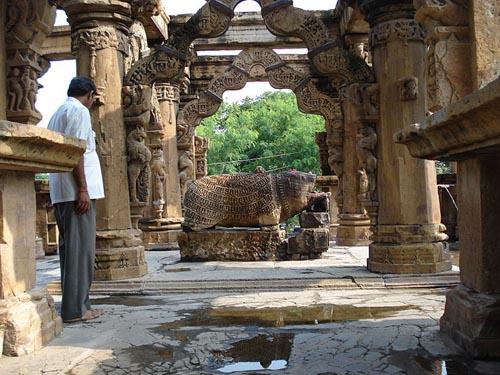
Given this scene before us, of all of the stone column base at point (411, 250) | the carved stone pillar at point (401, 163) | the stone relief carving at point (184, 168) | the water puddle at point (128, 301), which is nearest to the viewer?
the water puddle at point (128, 301)

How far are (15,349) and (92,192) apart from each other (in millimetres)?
1382

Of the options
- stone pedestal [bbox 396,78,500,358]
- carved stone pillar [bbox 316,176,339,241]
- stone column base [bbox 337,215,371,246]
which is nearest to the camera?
stone pedestal [bbox 396,78,500,358]

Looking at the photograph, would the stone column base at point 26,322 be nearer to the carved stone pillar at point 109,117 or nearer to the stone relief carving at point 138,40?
the carved stone pillar at point 109,117

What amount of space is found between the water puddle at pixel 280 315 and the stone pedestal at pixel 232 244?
10.4 ft

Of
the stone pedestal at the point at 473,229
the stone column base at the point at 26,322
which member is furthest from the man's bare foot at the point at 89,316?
the stone pedestal at the point at 473,229

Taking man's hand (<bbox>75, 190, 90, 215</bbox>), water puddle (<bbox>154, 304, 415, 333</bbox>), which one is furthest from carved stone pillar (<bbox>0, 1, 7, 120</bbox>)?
water puddle (<bbox>154, 304, 415, 333</bbox>)

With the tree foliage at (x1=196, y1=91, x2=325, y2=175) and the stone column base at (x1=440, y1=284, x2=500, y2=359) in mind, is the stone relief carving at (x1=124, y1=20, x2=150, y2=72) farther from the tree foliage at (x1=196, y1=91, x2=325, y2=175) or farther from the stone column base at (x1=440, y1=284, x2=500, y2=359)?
the tree foliage at (x1=196, y1=91, x2=325, y2=175)

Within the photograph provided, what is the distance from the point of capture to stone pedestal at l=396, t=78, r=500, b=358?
2.79 m

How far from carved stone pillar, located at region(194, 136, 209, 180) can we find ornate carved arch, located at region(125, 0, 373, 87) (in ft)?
30.3

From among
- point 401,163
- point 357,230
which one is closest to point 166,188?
point 357,230

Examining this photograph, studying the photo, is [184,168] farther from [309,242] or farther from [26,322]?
[26,322]

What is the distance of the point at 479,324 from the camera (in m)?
2.91

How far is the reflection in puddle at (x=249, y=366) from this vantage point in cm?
284

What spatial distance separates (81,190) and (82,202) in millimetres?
88
